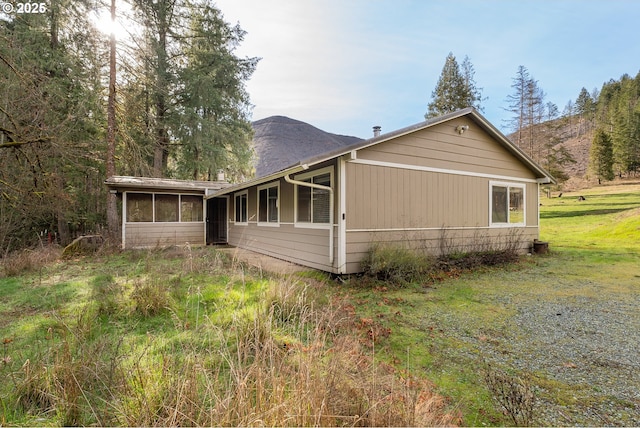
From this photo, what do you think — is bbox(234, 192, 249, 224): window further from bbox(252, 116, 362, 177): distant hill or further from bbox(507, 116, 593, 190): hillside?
bbox(507, 116, 593, 190): hillside

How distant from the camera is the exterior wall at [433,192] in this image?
20.9 ft

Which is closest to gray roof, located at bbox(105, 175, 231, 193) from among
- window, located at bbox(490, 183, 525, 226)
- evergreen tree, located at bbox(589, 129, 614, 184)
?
window, located at bbox(490, 183, 525, 226)

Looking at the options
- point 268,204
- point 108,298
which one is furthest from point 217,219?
point 108,298

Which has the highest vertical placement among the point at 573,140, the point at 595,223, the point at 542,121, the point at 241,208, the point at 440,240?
the point at 573,140

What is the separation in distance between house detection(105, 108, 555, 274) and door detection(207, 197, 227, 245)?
434cm

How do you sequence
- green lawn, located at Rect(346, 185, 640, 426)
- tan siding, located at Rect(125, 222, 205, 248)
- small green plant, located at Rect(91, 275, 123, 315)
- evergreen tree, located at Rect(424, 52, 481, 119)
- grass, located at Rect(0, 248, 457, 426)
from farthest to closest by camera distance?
evergreen tree, located at Rect(424, 52, 481, 119)
tan siding, located at Rect(125, 222, 205, 248)
small green plant, located at Rect(91, 275, 123, 315)
green lawn, located at Rect(346, 185, 640, 426)
grass, located at Rect(0, 248, 457, 426)

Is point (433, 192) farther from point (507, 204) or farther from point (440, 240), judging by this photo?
point (507, 204)

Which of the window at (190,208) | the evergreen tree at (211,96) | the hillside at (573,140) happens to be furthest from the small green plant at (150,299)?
the hillside at (573,140)

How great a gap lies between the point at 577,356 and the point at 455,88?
26.3m

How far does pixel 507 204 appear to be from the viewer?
361 inches

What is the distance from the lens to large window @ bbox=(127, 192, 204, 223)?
11.7 meters

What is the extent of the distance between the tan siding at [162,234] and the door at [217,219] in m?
1.02

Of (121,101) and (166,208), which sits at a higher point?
(121,101)

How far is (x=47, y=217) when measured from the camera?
12.6 meters
